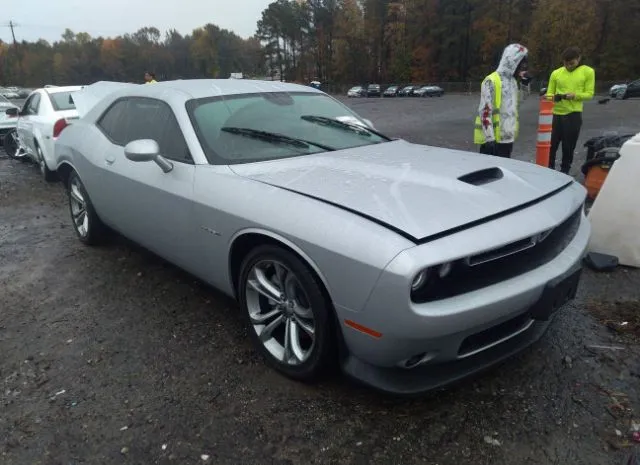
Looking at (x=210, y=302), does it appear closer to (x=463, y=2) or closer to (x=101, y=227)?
(x=101, y=227)

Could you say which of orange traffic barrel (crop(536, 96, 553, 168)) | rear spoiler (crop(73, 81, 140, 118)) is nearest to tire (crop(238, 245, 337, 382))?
orange traffic barrel (crop(536, 96, 553, 168))

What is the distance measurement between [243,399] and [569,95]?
5.69 meters

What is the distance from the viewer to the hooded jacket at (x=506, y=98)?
520 centimetres

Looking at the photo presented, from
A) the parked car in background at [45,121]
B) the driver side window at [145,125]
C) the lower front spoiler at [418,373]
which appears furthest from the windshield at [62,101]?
the lower front spoiler at [418,373]

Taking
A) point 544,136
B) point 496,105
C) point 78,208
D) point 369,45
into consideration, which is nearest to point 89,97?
point 78,208

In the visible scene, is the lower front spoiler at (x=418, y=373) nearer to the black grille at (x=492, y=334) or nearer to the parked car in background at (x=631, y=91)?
the black grille at (x=492, y=334)

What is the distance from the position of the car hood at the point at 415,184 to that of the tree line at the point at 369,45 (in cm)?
5655

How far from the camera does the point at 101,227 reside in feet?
14.9

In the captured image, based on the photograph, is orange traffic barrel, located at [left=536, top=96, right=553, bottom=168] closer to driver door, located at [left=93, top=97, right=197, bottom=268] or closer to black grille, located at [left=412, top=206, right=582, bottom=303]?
black grille, located at [left=412, top=206, right=582, bottom=303]

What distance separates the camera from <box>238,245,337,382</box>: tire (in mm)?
2293

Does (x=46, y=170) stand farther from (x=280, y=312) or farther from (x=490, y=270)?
(x=490, y=270)

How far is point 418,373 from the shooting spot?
2229 mm

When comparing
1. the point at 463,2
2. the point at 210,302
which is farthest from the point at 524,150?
the point at 463,2

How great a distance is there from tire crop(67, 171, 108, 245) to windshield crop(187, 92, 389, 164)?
1.78m
